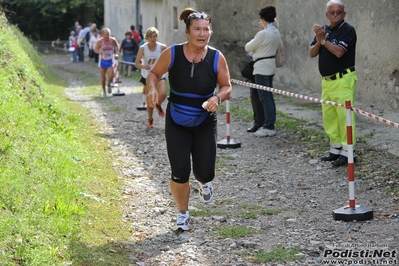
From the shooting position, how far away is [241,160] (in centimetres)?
970

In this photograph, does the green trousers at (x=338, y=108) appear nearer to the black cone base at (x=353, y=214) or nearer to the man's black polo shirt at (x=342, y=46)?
the man's black polo shirt at (x=342, y=46)

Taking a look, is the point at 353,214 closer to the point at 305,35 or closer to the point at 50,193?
the point at 50,193

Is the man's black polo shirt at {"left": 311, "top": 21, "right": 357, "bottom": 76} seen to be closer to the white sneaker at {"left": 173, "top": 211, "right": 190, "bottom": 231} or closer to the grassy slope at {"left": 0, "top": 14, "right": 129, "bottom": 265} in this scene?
the grassy slope at {"left": 0, "top": 14, "right": 129, "bottom": 265}

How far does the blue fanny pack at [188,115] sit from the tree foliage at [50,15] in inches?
1592

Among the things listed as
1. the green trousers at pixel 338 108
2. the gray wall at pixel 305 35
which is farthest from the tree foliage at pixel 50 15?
the green trousers at pixel 338 108

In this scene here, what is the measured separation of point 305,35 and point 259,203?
331 inches

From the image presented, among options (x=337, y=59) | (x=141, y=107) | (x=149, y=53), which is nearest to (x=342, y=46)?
(x=337, y=59)

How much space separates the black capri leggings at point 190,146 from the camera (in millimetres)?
6172

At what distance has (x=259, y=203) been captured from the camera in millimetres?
7469

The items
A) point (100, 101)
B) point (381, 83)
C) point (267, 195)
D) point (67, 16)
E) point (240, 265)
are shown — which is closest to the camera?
point (240, 265)

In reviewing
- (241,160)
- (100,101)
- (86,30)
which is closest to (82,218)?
(241,160)

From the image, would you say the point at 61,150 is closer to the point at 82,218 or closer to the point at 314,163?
the point at 82,218

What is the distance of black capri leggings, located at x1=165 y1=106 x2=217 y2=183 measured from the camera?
6172 mm

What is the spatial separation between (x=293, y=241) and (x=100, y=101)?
12.1 metres
